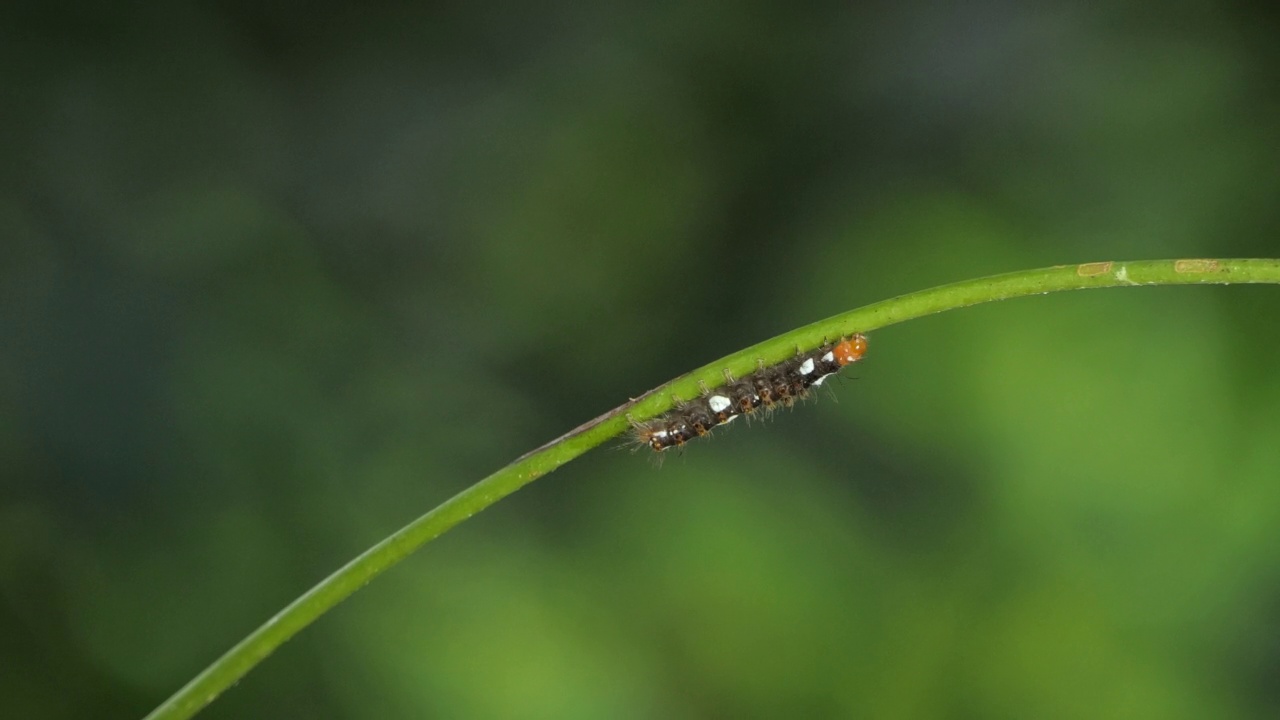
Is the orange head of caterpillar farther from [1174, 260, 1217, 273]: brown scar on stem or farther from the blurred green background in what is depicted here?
the blurred green background

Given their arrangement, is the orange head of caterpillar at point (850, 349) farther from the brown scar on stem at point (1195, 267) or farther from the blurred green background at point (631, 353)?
the blurred green background at point (631, 353)

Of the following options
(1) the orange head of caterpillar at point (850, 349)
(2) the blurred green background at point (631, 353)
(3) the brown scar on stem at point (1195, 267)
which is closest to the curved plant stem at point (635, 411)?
(3) the brown scar on stem at point (1195, 267)

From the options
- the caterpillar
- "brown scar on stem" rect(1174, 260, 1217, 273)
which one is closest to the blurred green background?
the caterpillar

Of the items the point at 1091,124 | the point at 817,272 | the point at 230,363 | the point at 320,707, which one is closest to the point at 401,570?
the point at 320,707

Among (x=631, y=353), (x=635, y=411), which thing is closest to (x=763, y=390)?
(x=635, y=411)

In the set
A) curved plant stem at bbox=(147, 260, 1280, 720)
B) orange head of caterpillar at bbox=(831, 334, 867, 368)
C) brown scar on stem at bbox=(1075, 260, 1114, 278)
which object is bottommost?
orange head of caterpillar at bbox=(831, 334, 867, 368)

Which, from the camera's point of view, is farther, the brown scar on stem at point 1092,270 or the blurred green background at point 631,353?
the blurred green background at point 631,353

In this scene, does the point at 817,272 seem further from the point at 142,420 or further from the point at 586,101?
the point at 142,420

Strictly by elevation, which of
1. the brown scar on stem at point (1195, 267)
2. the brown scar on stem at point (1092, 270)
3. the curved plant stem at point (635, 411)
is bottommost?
the brown scar on stem at point (1195, 267)
